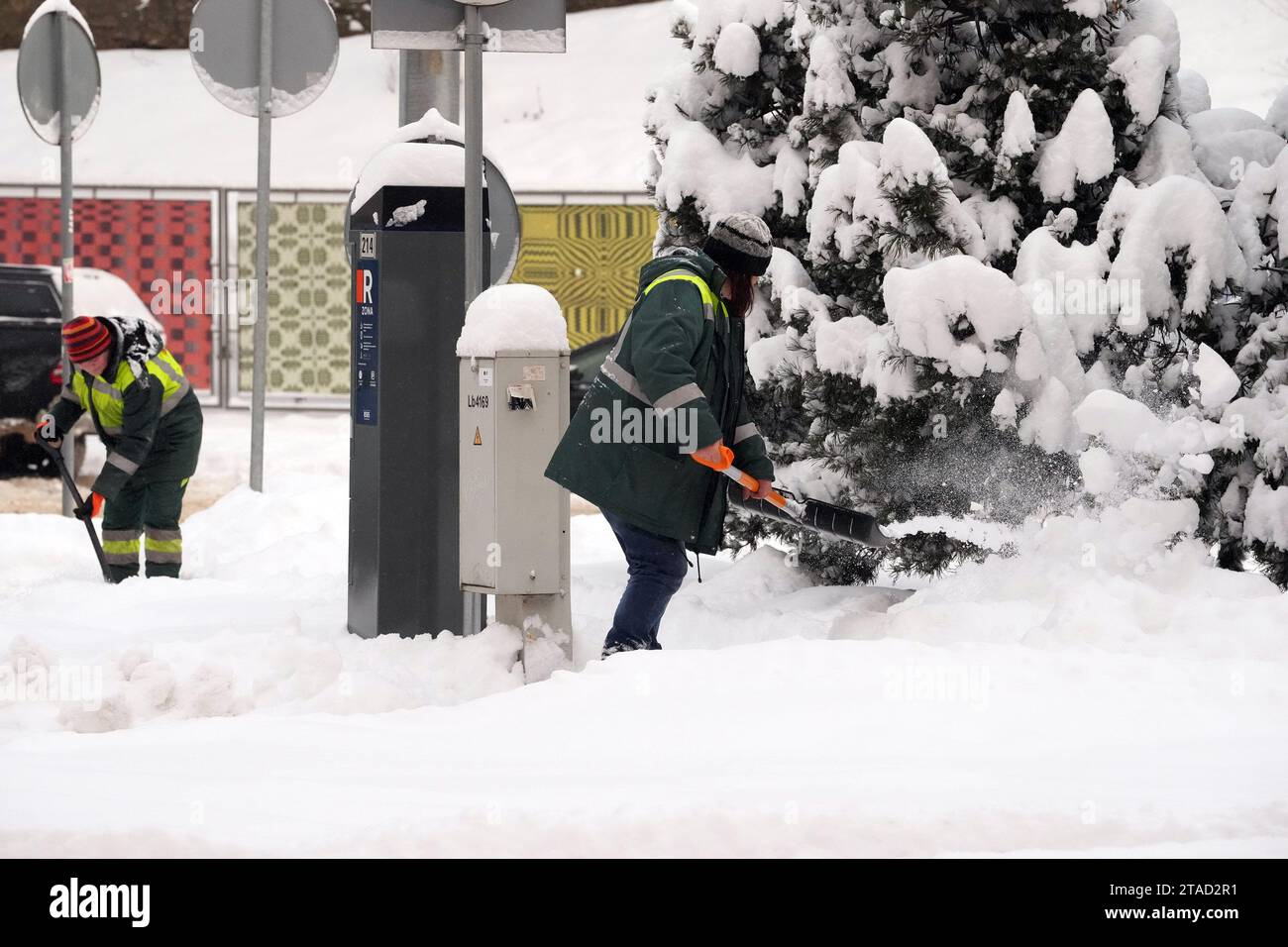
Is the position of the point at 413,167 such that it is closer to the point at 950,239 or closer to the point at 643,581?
the point at 643,581

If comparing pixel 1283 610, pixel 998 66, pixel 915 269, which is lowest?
Result: pixel 1283 610

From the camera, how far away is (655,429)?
17.2 ft

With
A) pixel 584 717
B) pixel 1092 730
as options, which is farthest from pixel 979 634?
pixel 584 717

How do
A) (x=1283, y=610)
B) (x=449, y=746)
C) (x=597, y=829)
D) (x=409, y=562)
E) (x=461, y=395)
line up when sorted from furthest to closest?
(x=409, y=562), (x=461, y=395), (x=1283, y=610), (x=449, y=746), (x=597, y=829)

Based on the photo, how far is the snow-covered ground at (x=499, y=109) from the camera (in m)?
21.3

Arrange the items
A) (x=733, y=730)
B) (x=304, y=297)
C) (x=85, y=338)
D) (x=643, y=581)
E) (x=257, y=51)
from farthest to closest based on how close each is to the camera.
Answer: (x=304, y=297), (x=257, y=51), (x=85, y=338), (x=643, y=581), (x=733, y=730)

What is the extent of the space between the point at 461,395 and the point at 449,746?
1.97m

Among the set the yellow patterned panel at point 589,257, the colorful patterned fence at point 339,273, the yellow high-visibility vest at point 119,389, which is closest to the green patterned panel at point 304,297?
the colorful patterned fence at point 339,273

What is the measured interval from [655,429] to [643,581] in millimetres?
499

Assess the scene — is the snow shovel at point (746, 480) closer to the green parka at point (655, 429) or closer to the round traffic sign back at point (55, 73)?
the green parka at point (655, 429)

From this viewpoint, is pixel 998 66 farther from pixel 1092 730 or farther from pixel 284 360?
pixel 284 360

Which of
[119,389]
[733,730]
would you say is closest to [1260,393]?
[733,730]

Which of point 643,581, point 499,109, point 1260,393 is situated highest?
point 499,109

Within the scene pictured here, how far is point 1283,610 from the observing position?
190 inches
